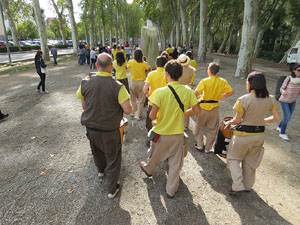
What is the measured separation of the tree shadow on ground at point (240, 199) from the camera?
2709 millimetres

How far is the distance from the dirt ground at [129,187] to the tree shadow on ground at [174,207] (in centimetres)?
1

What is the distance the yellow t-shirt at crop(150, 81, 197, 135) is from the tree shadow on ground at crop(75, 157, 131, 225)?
49.0 inches

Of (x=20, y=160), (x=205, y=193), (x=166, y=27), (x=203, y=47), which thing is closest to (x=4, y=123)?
(x=20, y=160)

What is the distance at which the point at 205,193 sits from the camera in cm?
317

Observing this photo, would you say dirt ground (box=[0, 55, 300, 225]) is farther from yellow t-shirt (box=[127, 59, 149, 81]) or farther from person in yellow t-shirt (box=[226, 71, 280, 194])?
yellow t-shirt (box=[127, 59, 149, 81])

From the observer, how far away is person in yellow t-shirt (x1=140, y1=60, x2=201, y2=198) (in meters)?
2.64

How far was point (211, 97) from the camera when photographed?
12.4 ft

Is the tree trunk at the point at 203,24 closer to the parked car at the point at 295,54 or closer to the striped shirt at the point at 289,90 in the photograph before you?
the parked car at the point at 295,54

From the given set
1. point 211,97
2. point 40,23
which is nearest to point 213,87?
point 211,97

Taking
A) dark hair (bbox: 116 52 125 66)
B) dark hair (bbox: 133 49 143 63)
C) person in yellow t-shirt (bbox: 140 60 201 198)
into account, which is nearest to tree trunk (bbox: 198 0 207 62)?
dark hair (bbox: 116 52 125 66)

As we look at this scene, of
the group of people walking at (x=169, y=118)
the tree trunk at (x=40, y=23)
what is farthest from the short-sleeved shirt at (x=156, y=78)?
the tree trunk at (x=40, y=23)

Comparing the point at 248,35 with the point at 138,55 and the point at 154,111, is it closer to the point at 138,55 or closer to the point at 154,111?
the point at 138,55

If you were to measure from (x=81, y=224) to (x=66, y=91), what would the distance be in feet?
25.6

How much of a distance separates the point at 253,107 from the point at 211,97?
118 cm
